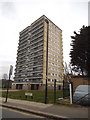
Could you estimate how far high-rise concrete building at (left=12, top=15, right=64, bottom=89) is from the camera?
70.0 metres

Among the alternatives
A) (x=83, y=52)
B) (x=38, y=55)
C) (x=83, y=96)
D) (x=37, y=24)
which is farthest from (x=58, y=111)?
(x=37, y=24)

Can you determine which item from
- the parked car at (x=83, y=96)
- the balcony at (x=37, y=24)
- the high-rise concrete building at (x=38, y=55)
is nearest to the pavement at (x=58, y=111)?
the parked car at (x=83, y=96)

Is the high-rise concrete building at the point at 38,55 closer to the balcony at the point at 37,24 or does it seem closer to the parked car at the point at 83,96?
the balcony at the point at 37,24

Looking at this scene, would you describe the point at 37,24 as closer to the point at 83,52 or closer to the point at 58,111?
the point at 83,52

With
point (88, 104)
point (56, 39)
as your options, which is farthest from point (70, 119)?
point (56, 39)

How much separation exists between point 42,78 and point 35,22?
3464 cm

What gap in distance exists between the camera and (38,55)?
241 ft

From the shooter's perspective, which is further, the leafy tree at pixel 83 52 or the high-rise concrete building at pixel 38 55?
the high-rise concrete building at pixel 38 55

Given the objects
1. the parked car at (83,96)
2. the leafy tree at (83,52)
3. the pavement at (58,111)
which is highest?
the leafy tree at (83,52)

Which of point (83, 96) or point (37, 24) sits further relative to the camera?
point (37, 24)

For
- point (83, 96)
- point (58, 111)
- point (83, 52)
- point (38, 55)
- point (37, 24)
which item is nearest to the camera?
point (58, 111)

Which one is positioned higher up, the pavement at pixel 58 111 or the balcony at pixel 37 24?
the balcony at pixel 37 24

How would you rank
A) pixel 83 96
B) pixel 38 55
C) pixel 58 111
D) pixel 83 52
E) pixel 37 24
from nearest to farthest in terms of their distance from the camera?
pixel 58 111 → pixel 83 96 → pixel 83 52 → pixel 38 55 → pixel 37 24

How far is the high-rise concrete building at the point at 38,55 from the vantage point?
7000 centimetres
